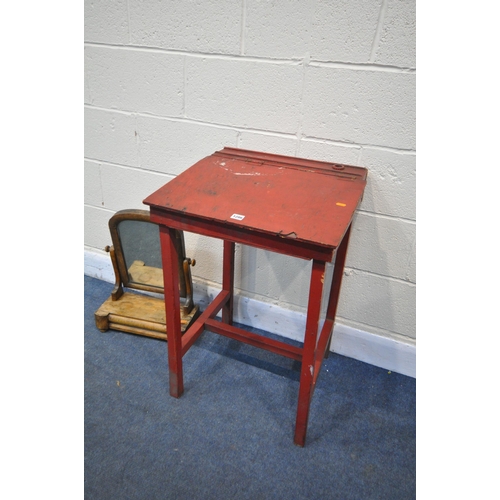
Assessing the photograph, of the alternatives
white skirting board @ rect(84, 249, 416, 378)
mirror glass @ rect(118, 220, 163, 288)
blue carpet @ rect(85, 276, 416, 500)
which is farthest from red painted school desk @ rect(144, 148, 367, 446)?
mirror glass @ rect(118, 220, 163, 288)

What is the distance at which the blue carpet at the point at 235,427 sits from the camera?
120 centimetres

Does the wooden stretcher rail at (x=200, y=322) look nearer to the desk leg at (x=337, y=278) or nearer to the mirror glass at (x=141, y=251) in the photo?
the mirror glass at (x=141, y=251)

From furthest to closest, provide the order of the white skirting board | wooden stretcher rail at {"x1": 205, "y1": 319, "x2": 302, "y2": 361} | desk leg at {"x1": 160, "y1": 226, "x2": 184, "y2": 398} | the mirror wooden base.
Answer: the mirror wooden base → the white skirting board → wooden stretcher rail at {"x1": 205, "y1": 319, "x2": 302, "y2": 361} → desk leg at {"x1": 160, "y1": 226, "x2": 184, "y2": 398}

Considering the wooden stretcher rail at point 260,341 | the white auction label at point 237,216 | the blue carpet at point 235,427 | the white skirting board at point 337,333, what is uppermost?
the white auction label at point 237,216

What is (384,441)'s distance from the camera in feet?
4.42

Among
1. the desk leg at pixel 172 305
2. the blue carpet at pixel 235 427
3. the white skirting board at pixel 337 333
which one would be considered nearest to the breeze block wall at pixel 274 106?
the white skirting board at pixel 337 333

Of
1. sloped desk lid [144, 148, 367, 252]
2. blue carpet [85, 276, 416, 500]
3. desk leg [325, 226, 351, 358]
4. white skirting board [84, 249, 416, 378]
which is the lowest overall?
blue carpet [85, 276, 416, 500]

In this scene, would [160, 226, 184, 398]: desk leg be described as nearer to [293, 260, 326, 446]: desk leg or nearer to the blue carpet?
the blue carpet

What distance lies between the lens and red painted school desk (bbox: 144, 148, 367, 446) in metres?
1.01

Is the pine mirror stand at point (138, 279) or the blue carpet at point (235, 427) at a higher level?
the pine mirror stand at point (138, 279)

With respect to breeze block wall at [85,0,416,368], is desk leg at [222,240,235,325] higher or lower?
lower

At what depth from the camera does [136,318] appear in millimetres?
1711

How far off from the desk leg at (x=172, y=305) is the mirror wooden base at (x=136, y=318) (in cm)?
29

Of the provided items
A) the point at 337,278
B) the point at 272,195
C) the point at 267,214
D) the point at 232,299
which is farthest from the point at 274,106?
the point at 232,299
